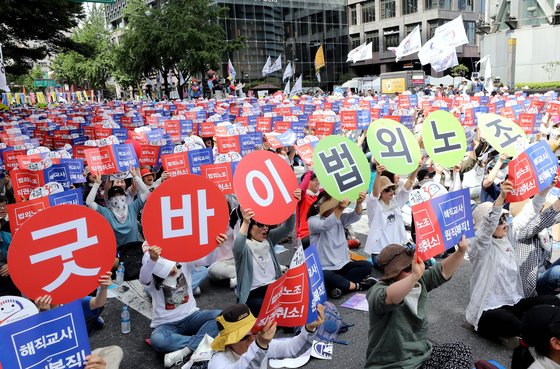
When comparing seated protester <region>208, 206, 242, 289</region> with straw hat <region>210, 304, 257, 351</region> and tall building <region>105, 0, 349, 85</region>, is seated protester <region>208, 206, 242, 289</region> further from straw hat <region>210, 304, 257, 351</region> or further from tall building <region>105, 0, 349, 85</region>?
tall building <region>105, 0, 349, 85</region>

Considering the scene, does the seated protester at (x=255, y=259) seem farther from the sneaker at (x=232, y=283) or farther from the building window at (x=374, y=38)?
the building window at (x=374, y=38)

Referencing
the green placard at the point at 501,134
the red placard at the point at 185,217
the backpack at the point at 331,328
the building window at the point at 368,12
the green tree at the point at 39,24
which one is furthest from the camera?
the building window at the point at 368,12

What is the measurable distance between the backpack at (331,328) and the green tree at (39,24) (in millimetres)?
13594

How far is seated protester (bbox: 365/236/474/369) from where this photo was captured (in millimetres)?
3061

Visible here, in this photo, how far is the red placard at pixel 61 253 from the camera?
307 centimetres

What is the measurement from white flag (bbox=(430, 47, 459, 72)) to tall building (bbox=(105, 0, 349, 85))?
30.5 meters

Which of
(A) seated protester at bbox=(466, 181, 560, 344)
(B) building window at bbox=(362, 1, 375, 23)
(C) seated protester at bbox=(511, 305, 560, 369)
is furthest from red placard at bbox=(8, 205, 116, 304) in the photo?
(B) building window at bbox=(362, 1, 375, 23)

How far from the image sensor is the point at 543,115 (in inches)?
502

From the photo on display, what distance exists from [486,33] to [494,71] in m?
3.21

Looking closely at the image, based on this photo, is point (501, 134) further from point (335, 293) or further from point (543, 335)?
point (543, 335)

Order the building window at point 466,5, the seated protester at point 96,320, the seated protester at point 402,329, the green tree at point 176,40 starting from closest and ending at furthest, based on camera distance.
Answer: the seated protester at point 96,320, the seated protester at point 402,329, the green tree at point 176,40, the building window at point 466,5

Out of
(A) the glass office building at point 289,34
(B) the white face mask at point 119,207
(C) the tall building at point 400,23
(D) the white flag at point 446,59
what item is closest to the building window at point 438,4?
(C) the tall building at point 400,23

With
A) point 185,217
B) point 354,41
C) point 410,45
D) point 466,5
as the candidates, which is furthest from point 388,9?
point 185,217

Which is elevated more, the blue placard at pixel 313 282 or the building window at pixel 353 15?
the building window at pixel 353 15
